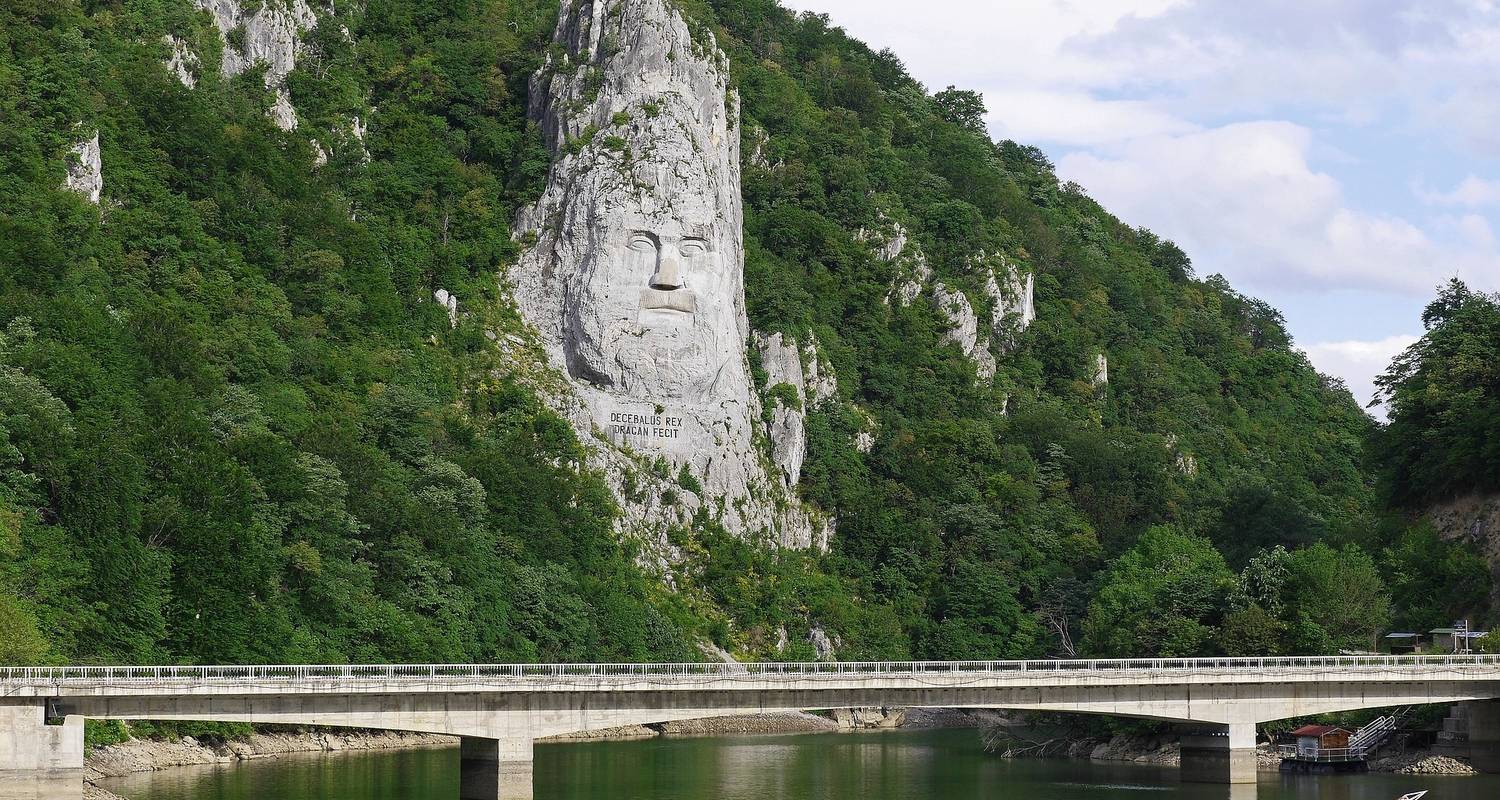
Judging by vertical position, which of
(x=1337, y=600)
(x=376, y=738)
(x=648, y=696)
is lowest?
(x=376, y=738)

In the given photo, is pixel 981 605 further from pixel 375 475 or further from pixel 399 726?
pixel 399 726

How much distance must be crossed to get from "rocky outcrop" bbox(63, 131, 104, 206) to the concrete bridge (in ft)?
147

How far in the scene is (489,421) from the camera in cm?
13375

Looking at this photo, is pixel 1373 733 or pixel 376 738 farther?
pixel 376 738

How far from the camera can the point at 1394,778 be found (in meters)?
89.7

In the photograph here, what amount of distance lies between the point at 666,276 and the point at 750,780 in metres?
62.5

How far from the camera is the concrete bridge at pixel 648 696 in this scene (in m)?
72.4

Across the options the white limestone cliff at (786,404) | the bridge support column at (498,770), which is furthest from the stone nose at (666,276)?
the bridge support column at (498,770)

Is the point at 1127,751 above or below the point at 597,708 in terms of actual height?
below

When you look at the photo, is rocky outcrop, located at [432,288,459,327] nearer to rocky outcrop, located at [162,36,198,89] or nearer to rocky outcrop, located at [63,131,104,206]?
rocky outcrop, located at [162,36,198,89]

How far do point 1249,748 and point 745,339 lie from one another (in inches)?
2915

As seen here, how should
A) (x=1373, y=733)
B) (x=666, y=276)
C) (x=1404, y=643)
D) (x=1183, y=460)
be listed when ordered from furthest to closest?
1. (x=1183, y=460)
2. (x=666, y=276)
3. (x=1404, y=643)
4. (x=1373, y=733)

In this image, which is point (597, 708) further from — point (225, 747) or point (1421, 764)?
point (1421, 764)

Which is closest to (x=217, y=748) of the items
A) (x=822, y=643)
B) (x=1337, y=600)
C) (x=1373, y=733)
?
(x=822, y=643)
